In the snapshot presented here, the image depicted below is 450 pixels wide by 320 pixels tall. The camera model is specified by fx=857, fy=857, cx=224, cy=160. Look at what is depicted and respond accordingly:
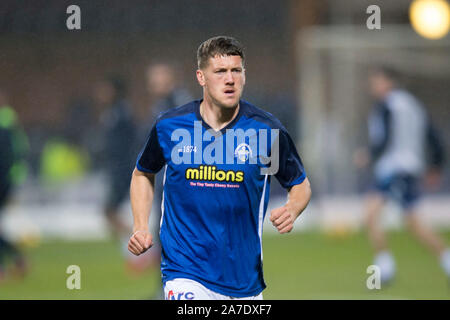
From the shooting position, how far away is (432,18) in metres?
17.3

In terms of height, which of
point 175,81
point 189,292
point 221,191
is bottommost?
point 189,292

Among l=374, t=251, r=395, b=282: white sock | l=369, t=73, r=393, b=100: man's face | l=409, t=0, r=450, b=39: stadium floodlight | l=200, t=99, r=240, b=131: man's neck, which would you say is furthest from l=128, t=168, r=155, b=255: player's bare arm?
l=409, t=0, r=450, b=39: stadium floodlight

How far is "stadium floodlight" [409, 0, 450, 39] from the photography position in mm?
16188

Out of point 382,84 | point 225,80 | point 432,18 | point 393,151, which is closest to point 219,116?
point 225,80

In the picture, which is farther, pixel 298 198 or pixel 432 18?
pixel 432 18

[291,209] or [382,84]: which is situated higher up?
[382,84]

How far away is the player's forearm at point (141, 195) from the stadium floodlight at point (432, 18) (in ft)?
37.7

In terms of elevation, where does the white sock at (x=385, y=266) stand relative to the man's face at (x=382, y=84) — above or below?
below

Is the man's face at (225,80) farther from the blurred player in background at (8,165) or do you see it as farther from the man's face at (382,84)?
the blurred player in background at (8,165)

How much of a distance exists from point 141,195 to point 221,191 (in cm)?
61

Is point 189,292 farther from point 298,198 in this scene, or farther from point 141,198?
point 298,198

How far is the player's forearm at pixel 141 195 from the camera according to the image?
18.3ft

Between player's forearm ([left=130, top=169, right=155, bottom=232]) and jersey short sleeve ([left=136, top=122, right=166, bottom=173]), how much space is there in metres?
0.06

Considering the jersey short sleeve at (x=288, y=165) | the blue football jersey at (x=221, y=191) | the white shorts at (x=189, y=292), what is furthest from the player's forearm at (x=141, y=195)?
the jersey short sleeve at (x=288, y=165)
